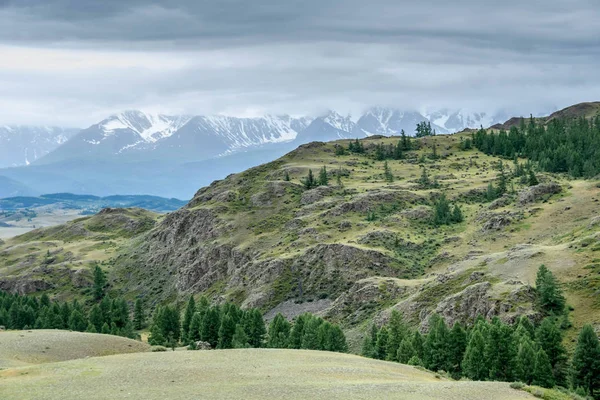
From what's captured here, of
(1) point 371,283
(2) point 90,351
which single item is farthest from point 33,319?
(1) point 371,283

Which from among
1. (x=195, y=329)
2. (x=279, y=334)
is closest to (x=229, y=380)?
(x=279, y=334)

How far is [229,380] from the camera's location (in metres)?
67.1

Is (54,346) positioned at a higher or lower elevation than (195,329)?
higher

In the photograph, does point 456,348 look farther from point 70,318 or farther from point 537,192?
point 537,192

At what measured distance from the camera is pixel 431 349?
104000mm

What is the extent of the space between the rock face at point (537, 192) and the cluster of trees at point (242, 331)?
286 feet

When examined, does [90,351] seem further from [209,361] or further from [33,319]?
[33,319]

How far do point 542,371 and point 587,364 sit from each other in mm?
6061

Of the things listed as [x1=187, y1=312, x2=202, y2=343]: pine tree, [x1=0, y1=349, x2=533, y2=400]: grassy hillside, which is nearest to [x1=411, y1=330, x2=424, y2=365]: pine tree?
[x1=0, y1=349, x2=533, y2=400]: grassy hillside

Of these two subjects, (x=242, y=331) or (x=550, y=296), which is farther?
(x=242, y=331)

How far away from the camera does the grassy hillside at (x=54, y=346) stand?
99.4m

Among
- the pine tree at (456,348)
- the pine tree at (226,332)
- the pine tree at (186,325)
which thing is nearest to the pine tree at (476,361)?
the pine tree at (456,348)

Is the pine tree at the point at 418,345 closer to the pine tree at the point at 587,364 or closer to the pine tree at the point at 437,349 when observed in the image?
the pine tree at the point at 437,349

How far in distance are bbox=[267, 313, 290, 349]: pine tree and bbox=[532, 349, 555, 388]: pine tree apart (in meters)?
46.1
